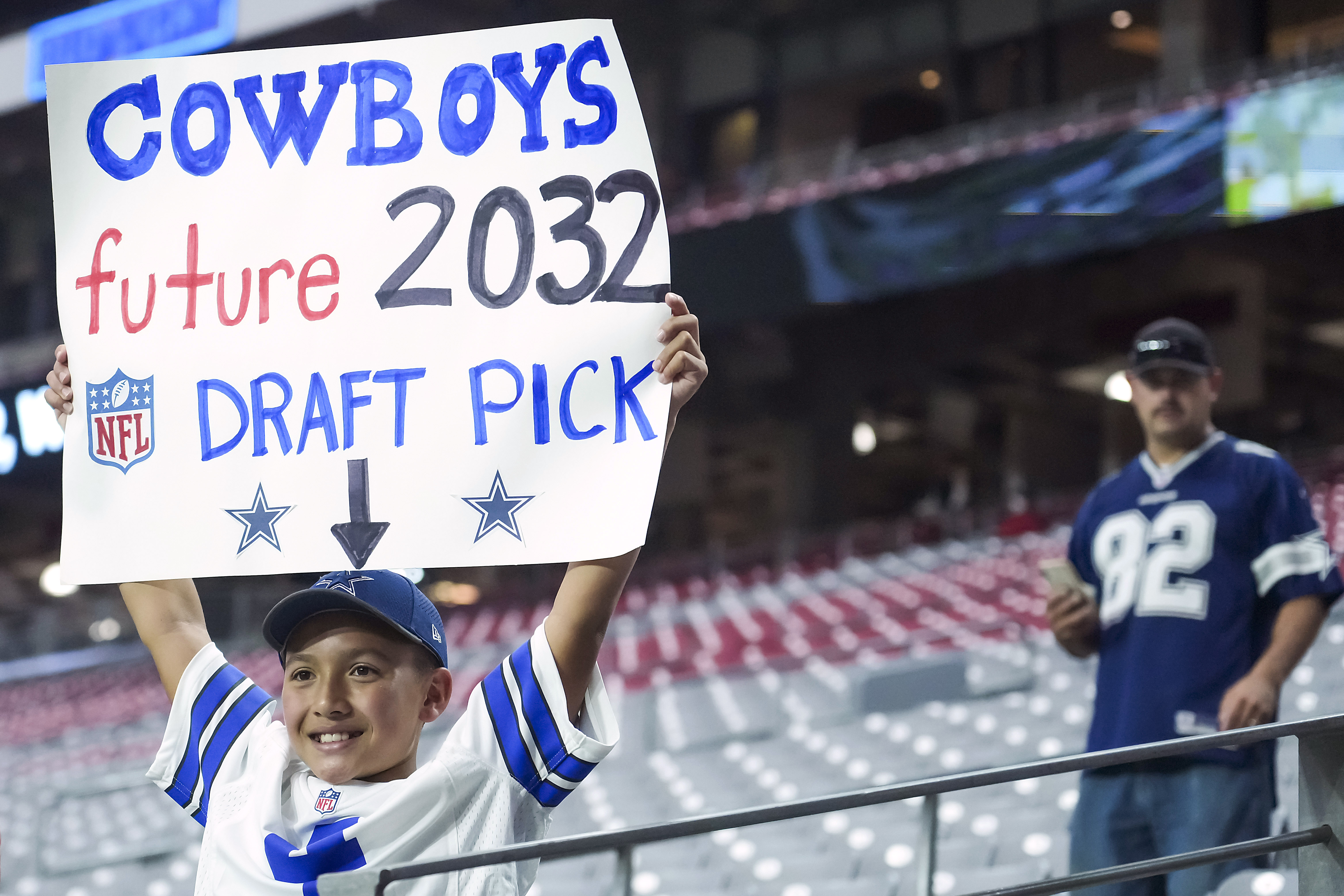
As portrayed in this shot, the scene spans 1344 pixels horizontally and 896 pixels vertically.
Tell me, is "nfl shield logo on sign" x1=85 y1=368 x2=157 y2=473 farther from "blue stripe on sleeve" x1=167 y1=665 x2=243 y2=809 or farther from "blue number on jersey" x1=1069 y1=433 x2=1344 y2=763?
"blue number on jersey" x1=1069 y1=433 x2=1344 y2=763

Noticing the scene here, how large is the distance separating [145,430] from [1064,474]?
664 inches

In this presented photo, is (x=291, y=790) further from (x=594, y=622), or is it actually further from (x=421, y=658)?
(x=594, y=622)

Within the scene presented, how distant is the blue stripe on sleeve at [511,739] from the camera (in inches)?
49.5

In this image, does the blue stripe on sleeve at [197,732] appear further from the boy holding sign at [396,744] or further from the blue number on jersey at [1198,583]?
the blue number on jersey at [1198,583]

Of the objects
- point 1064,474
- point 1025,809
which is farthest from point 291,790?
point 1064,474

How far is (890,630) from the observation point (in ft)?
24.4

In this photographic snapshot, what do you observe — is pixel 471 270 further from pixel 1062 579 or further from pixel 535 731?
pixel 1062 579

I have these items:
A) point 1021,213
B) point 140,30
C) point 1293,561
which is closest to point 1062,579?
point 1293,561

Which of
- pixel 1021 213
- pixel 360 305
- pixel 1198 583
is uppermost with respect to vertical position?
pixel 1021 213

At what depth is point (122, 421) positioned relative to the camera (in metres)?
1.45

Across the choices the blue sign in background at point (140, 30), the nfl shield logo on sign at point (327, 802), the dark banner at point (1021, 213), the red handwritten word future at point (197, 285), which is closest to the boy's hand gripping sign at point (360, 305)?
the red handwritten word future at point (197, 285)

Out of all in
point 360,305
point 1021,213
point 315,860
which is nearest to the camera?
point 315,860

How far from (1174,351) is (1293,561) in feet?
1.17

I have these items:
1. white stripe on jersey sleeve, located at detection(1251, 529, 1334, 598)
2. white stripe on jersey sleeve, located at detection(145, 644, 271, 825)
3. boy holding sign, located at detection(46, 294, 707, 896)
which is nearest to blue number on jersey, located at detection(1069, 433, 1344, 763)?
white stripe on jersey sleeve, located at detection(1251, 529, 1334, 598)
